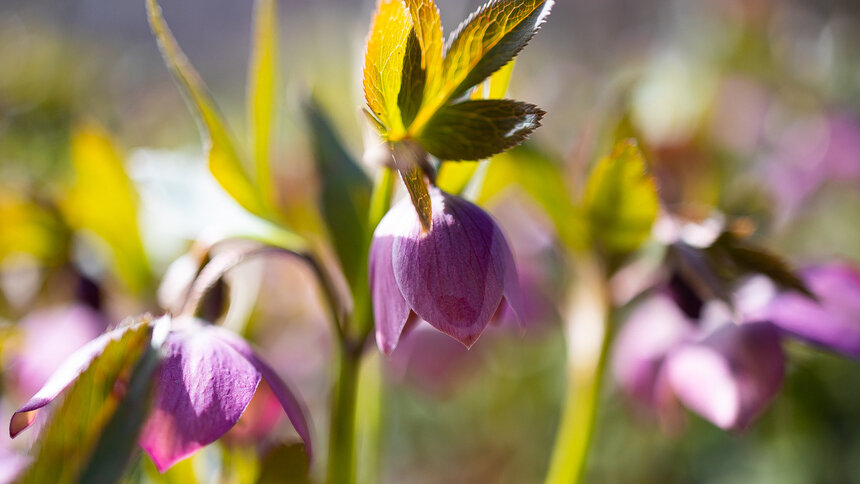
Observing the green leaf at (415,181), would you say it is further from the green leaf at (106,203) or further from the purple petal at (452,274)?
the green leaf at (106,203)

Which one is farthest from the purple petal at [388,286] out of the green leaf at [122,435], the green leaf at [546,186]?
the green leaf at [546,186]

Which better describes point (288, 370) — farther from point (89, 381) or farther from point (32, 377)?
point (89, 381)

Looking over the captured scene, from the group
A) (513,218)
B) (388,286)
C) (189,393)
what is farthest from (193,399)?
(513,218)

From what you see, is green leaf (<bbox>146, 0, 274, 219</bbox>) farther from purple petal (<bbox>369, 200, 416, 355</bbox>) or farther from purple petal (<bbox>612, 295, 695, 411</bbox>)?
purple petal (<bbox>612, 295, 695, 411</bbox>)

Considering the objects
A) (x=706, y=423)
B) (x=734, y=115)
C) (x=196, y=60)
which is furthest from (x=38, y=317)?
(x=196, y=60)

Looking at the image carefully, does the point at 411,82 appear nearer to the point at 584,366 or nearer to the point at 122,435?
the point at 122,435

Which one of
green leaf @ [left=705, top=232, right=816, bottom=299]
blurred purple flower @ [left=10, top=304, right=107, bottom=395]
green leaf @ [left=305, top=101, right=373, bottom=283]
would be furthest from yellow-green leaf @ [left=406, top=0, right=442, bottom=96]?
blurred purple flower @ [left=10, top=304, right=107, bottom=395]
